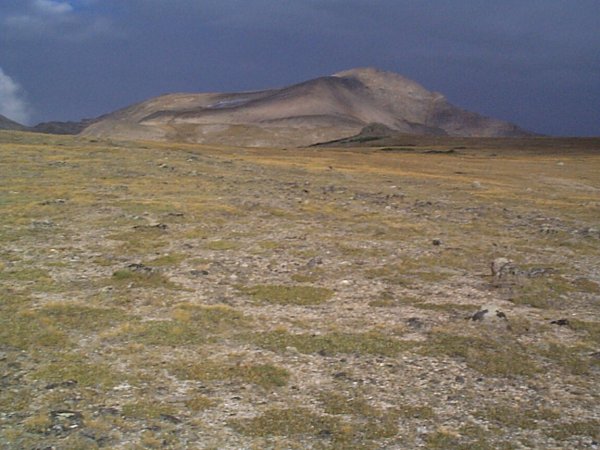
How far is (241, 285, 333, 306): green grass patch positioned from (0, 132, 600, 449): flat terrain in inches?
5.0

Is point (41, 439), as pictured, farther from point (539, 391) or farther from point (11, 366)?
point (539, 391)

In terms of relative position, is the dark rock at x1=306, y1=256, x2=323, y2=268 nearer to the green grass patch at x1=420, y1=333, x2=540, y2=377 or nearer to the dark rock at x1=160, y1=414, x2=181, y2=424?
the green grass patch at x1=420, y1=333, x2=540, y2=377

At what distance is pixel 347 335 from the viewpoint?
21.1 m

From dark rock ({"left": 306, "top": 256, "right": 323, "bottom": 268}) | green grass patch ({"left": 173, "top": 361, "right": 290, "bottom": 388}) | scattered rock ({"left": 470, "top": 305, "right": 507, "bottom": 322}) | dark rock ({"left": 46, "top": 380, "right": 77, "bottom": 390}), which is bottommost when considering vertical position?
green grass patch ({"left": 173, "top": 361, "right": 290, "bottom": 388})

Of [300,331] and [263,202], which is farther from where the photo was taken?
[263,202]

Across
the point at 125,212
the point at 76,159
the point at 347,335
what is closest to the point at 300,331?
the point at 347,335

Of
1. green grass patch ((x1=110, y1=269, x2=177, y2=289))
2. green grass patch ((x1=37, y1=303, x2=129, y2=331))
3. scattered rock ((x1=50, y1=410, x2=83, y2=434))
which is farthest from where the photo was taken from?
green grass patch ((x1=110, y1=269, x2=177, y2=289))

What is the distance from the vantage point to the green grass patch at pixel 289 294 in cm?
2473

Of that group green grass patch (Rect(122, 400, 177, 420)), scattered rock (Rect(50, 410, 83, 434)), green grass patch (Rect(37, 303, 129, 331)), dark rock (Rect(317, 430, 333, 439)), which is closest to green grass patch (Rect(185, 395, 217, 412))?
green grass patch (Rect(122, 400, 177, 420))

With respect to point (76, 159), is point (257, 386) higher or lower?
lower

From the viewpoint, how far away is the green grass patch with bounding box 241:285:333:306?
24730 millimetres

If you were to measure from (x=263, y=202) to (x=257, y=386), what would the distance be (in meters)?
32.5

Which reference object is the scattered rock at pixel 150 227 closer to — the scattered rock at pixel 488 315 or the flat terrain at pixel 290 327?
the flat terrain at pixel 290 327

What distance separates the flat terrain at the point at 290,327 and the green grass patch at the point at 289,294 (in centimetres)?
13
